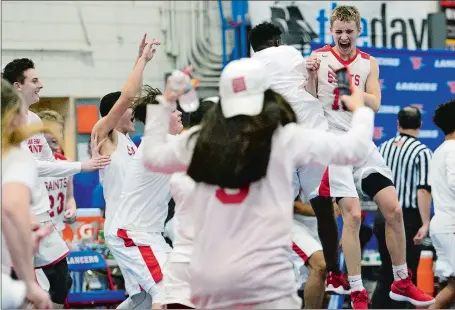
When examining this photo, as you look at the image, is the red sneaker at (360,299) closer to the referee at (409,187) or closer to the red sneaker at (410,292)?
the red sneaker at (410,292)

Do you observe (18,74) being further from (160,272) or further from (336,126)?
(336,126)

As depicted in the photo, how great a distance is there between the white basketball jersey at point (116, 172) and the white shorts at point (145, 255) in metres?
0.33

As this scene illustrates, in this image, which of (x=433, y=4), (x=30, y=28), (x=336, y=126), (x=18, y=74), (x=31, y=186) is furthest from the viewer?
(x=433, y=4)

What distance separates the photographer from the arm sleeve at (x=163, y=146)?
16.1 ft

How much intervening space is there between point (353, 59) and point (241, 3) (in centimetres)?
691

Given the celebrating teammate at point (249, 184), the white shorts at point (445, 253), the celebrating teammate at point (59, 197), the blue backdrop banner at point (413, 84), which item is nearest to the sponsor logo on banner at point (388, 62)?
the blue backdrop banner at point (413, 84)

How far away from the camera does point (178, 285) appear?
558 centimetres

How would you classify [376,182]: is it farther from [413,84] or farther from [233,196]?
[413,84]

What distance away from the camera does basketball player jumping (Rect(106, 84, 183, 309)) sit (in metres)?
7.30

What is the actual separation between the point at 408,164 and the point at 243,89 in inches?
229

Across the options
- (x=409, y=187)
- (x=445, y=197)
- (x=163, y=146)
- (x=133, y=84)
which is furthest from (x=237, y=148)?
(x=409, y=187)

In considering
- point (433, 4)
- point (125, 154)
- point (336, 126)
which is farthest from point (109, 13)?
point (336, 126)

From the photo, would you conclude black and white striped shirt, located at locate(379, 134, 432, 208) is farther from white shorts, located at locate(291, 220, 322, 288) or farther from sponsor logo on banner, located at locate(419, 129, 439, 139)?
white shorts, located at locate(291, 220, 322, 288)

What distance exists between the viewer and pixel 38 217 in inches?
305
